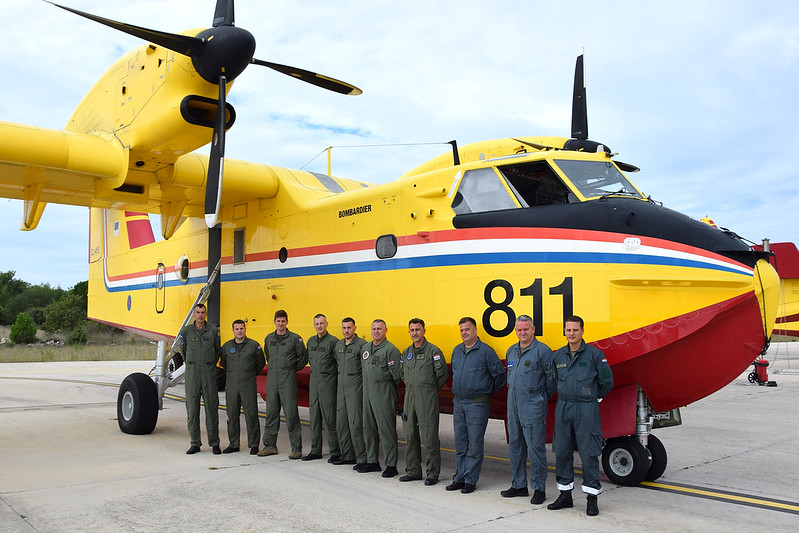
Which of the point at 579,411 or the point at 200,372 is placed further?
the point at 200,372

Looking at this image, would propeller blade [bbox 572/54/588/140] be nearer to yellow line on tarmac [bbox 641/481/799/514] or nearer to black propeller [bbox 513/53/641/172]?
black propeller [bbox 513/53/641/172]

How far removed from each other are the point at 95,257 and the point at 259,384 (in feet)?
26.4

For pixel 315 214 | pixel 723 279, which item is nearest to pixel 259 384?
pixel 315 214

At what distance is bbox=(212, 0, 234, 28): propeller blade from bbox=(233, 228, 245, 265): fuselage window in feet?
11.4

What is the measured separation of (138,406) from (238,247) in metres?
2.82

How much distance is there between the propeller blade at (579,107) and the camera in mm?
8531

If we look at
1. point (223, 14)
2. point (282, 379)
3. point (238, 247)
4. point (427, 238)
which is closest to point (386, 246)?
point (427, 238)

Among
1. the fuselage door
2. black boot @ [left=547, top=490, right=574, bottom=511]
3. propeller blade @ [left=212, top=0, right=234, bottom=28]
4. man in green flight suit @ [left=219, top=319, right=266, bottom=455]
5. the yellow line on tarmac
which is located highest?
propeller blade @ [left=212, top=0, right=234, bottom=28]

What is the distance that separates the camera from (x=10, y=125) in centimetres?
728

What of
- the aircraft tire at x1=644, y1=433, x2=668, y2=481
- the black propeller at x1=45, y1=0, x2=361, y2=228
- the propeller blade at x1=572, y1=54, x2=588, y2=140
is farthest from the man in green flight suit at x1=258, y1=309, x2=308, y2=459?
the propeller blade at x1=572, y1=54, x2=588, y2=140

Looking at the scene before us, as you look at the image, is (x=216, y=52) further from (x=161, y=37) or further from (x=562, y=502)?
(x=562, y=502)

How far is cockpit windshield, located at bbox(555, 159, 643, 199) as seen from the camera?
6227mm

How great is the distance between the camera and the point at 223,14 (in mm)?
7219

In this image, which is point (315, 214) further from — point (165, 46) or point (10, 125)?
point (10, 125)
